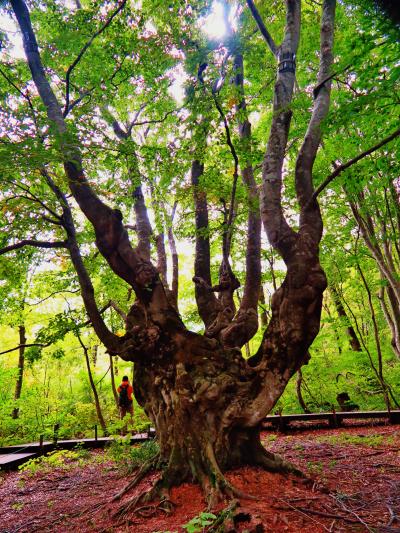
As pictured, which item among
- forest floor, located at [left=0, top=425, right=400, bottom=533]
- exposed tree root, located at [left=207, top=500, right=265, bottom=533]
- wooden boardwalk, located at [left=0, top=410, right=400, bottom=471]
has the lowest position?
forest floor, located at [left=0, top=425, right=400, bottom=533]

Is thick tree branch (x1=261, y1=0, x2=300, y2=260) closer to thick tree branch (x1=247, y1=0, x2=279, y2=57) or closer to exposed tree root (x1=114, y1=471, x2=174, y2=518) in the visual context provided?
thick tree branch (x1=247, y1=0, x2=279, y2=57)

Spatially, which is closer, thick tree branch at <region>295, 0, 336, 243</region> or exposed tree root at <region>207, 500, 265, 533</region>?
exposed tree root at <region>207, 500, 265, 533</region>

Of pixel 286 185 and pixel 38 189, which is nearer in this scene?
pixel 38 189

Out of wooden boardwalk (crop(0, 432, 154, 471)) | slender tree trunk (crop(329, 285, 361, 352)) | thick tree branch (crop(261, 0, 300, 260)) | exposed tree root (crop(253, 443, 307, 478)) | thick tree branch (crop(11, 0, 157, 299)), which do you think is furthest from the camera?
slender tree trunk (crop(329, 285, 361, 352))

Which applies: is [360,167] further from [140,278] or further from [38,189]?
[38,189]

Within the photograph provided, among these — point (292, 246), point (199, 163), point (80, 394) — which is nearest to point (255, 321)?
point (292, 246)

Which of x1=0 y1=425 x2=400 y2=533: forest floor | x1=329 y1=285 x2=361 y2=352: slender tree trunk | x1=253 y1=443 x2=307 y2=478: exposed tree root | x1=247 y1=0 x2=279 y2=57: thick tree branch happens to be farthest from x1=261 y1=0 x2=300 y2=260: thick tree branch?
x1=329 y1=285 x2=361 y2=352: slender tree trunk

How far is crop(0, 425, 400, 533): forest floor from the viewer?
3383mm

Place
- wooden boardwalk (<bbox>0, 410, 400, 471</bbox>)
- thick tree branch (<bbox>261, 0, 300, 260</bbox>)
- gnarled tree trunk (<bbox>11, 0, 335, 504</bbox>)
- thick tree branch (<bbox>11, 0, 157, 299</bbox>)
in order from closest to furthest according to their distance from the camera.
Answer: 1. gnarled tree trunk (<bbox>11, 0, 335, 504</bbox>)
2. thick tree branch (<bbox>261, 0, 300, 260</bbox>)
3. thick tree branch (<bbox>11, 0, 157, 299</bbox>)
4. wooden boardwalk (<bbox>0, 410, 400, 471</bbox>)

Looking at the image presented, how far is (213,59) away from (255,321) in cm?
508

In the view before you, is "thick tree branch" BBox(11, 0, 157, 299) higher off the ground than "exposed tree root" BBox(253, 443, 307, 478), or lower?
higher

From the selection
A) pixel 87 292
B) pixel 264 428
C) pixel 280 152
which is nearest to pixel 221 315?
pixel 87 292

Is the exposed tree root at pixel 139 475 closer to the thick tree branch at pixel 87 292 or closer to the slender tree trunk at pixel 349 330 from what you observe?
the thick tree branch at pixel 87 292

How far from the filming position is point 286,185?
34.1ft
